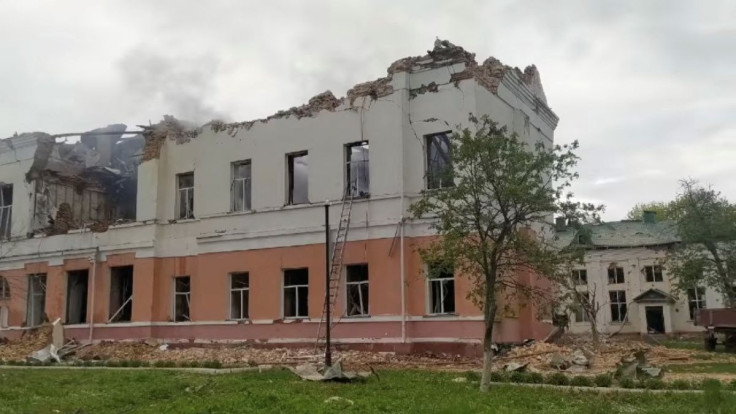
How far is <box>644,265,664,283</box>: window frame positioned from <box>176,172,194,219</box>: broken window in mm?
33181

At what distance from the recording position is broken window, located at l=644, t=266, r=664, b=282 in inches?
1805

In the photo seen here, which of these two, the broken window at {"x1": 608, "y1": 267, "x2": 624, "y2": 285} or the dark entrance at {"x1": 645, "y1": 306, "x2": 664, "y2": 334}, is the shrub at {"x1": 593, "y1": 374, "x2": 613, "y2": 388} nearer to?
the dark entrance at {"x1": 645, "y1": 306, "x2": 664, "y2": 334}

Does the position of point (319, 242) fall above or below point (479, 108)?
below

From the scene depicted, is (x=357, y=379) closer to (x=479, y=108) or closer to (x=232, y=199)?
(x=479, y=108)

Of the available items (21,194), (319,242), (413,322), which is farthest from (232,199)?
(21,194)

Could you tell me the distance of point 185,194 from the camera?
2625cm

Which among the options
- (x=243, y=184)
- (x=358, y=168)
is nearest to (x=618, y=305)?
(x=358, y=168)

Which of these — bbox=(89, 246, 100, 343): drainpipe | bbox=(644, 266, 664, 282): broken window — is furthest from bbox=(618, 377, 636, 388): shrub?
bbox=(644, 266, 664, 282): broken window

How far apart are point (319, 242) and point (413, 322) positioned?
4.17 meters

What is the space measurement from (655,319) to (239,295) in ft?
106

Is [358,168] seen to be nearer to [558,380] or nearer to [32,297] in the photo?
[558,380]

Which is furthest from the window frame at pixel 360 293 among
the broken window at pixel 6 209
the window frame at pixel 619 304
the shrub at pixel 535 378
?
the window frame at pixel 619 304

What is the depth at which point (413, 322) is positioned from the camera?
20.6 m

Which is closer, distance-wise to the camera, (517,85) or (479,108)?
(479,108)
